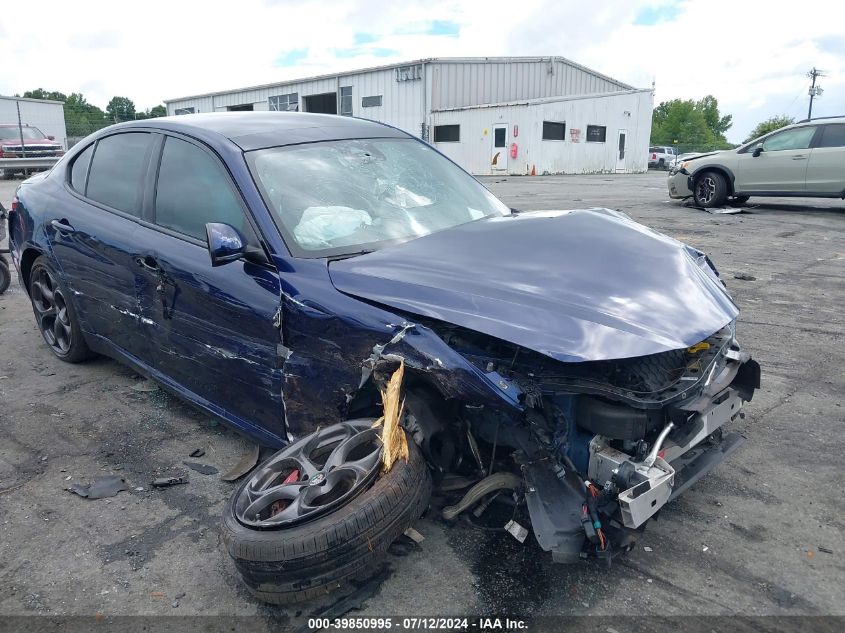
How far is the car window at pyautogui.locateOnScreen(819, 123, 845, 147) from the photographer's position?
11633mm

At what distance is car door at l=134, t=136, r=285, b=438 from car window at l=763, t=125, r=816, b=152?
39.3ft

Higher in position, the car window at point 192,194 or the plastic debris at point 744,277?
the car window at point 192,194

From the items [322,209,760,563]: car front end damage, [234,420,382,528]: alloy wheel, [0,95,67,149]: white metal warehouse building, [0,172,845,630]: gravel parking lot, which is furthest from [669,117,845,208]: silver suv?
[0,95,67,149]: white metal warehouse building

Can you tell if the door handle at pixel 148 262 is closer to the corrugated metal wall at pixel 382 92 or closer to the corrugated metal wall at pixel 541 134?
the corrugated metal wall at pixel 541 134

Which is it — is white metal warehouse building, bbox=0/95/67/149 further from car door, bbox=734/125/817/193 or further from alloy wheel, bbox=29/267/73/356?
alloy wheel, bbox=29/267/73/356

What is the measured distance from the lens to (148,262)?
3.55 metres

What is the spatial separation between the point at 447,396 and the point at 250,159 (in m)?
1.66

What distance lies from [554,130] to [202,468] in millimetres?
29924

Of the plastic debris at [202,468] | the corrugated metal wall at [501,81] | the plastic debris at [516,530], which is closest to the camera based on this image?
the plastic debris at [516,530]

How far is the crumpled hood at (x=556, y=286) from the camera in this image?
2.37 m

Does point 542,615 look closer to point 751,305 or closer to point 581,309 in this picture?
point 581,309

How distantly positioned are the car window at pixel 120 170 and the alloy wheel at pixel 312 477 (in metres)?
1.96

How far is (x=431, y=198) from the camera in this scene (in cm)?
364

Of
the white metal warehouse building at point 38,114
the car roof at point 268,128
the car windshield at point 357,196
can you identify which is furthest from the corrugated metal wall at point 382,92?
the car windshield at point 357,196
